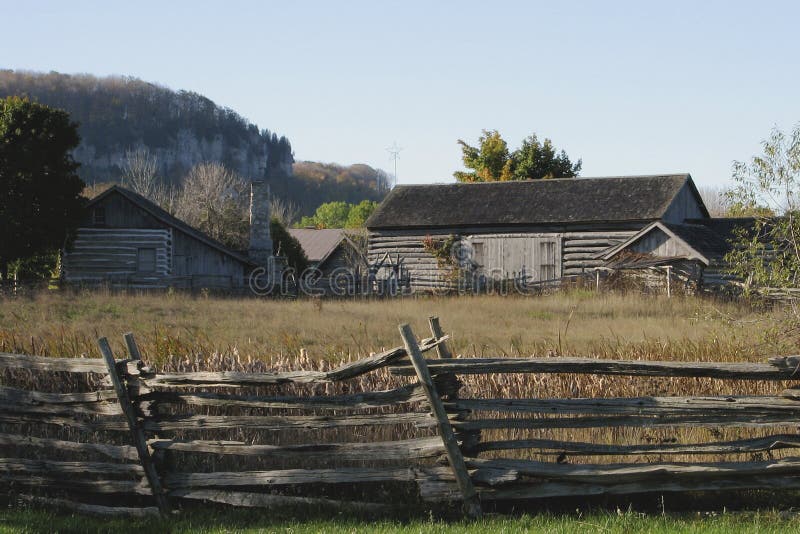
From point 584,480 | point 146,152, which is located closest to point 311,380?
point 584,480

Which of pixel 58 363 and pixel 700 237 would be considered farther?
pixel 700 237

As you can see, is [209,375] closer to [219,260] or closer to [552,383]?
[552,383]

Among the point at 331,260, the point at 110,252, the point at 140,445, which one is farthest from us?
the point at 331,260

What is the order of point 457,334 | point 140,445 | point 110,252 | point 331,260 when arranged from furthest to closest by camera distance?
point 331,260 < point 110,252 < point 457,334 < point 140,445

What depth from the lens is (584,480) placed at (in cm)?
711

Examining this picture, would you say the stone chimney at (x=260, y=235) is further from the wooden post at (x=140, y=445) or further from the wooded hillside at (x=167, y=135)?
the wooded hillside at (x=167, y=135)

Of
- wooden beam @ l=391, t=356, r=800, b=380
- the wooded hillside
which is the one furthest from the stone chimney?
the wooded hillside

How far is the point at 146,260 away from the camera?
36406 millimetres

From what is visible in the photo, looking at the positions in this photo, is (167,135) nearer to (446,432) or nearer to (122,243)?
(122,243)

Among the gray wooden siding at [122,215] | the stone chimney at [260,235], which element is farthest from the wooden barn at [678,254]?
the gray wooden siding at [122,215]

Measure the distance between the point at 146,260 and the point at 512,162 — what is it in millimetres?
26615

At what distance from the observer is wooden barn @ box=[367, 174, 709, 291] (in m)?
34.9

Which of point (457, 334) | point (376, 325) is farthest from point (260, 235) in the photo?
point (457, 334)

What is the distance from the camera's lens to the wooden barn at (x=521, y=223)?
114 ft
